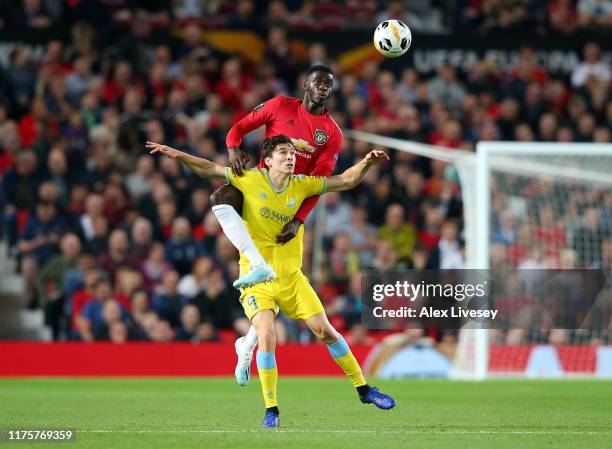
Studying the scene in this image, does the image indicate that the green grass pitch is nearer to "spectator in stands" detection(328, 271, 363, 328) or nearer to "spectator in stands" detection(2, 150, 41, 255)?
"spectator in stands" detection(328, 271, 363, 328)

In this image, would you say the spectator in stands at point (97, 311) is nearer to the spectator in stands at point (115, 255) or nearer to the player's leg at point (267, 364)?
the spectator in stands at point (115, 255)

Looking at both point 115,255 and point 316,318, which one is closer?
point 316,318

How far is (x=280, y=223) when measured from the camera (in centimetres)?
980

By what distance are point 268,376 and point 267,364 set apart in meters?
0.10

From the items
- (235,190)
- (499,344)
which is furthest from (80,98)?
(235,190)

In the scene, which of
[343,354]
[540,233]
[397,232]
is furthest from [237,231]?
[397,232]

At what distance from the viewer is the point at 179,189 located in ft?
61.4

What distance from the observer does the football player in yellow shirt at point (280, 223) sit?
374 inches

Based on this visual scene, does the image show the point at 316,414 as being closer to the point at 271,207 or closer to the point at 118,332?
the point at 271,207

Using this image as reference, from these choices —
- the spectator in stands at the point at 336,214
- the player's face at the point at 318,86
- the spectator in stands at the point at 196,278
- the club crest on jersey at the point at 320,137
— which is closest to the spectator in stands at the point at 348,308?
the spectator in stands at the point at 336,214

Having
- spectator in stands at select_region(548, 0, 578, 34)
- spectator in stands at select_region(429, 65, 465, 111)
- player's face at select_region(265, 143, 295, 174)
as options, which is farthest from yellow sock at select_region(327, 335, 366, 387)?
spectator in stands at select_region(548, 0, 578, 34)

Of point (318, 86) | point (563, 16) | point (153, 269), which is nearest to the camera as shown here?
point (318, 86)

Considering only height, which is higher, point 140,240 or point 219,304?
point 140,240

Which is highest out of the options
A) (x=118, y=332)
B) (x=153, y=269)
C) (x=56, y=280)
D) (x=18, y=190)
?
(x=18, y=190)
